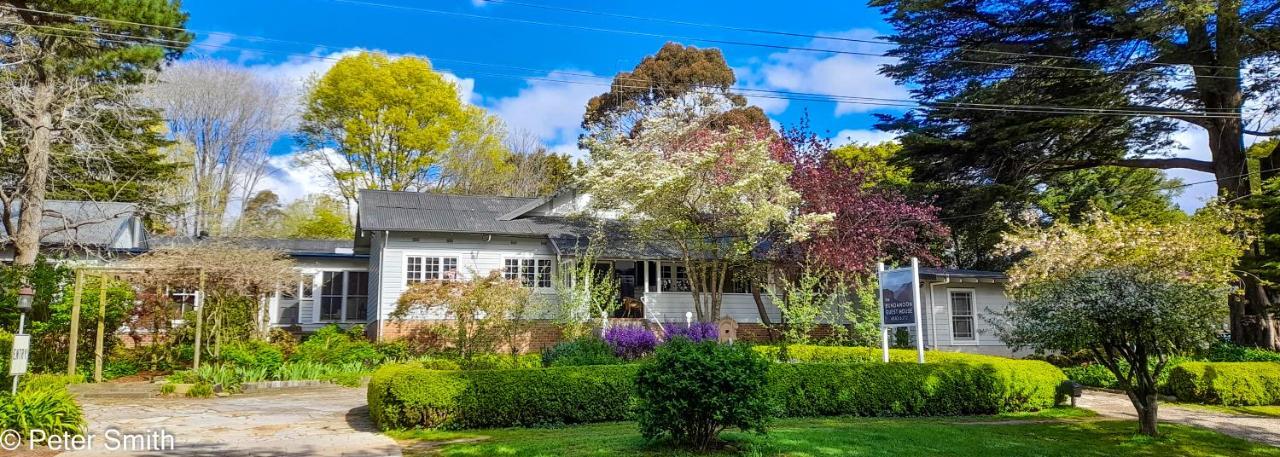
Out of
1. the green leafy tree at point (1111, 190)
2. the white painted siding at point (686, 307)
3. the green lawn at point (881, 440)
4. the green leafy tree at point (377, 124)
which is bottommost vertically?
the green lawn at point (881, 440)

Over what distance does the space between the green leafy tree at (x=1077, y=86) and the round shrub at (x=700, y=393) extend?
14.6 meters

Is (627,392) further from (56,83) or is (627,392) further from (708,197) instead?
(56,83)

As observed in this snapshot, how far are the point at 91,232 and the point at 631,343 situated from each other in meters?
17.3

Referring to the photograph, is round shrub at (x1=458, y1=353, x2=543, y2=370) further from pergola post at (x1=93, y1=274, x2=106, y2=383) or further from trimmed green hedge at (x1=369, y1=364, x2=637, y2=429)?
pergola post at (x1=93, y1=274, x2=106, y2=383)

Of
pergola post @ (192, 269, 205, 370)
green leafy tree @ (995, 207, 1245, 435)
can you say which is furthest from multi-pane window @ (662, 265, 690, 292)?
green leafy tree @ (995, 207, 1245, 435)

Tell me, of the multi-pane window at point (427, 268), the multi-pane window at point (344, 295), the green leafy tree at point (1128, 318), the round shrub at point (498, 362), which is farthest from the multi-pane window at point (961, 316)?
the multi-pane window at point (344, 295)

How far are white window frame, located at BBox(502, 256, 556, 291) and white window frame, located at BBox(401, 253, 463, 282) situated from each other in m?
1.29

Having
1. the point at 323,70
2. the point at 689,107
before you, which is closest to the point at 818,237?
the point at 689,107

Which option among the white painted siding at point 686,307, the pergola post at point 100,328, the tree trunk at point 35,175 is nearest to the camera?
the pergola post at point 100,328

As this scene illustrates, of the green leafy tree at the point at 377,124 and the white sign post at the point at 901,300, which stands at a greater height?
the green leafy tree at the point at 377,124

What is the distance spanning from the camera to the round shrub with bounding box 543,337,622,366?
37.4 feet

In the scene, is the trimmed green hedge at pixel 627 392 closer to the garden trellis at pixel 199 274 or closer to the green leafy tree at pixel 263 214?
the garden trellis at pixel 199 274

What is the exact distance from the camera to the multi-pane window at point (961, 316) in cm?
1947

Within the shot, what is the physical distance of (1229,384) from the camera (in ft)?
41.3
